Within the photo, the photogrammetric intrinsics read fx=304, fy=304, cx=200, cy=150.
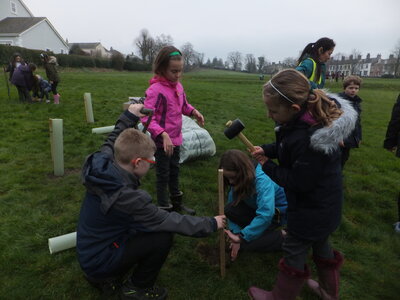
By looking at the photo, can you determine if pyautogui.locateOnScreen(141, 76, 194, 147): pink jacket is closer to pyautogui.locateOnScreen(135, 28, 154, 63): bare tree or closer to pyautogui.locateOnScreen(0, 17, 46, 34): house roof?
pyautogui.locateOnScreen(0, 17, 46, 34): house roof

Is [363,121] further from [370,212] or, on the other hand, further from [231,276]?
[231,276]

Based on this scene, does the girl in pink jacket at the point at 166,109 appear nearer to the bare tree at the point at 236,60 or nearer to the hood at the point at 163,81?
the hood at the point at 163,81

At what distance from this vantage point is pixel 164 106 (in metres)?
3.53

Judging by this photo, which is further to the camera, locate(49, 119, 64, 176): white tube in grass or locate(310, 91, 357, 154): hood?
locate(49, 119, 64, 176): white tube in grass

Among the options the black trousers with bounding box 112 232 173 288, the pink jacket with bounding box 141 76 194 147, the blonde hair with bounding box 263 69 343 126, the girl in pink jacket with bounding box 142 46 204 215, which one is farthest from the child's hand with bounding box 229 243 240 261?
the blonde hair with bounding box 263 69 343 126

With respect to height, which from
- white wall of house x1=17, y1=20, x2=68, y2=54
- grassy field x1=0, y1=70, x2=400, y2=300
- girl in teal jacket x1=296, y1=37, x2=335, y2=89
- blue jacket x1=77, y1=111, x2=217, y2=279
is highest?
white wall of house x1=17, y1=20, x2=68, y2=54

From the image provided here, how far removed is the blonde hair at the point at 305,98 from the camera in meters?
2.03

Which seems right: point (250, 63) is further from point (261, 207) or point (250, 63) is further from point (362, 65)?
point (261, 207)

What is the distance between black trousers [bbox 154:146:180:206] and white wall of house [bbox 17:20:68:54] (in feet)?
155

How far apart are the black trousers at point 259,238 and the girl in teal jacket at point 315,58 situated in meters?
2.22

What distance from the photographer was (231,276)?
9.96 feet

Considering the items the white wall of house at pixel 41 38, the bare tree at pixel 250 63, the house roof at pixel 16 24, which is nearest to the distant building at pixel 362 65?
the bare tree at pixel 250 63

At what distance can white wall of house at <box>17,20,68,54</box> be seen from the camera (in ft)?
142

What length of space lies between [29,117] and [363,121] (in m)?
11.6
